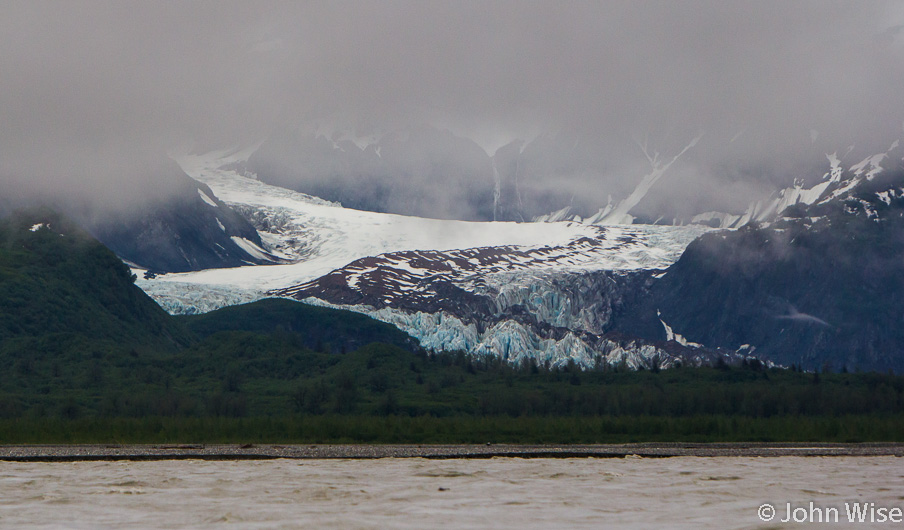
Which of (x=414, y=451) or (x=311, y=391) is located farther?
(x=311, y=391)

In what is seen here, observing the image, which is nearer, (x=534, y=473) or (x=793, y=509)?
(x=793, y=509)

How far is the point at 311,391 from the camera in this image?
132 m

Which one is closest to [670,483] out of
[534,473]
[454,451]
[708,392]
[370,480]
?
[534,473]

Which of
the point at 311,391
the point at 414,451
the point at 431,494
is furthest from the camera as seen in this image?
the point at 311,391

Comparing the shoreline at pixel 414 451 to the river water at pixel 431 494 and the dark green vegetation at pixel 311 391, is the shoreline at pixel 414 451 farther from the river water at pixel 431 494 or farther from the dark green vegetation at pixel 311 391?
the river water at pixel 431 494

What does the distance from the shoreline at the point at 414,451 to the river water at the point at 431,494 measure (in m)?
9.04

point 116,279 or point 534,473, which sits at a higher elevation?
point 116,279

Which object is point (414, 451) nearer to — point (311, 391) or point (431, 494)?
point (431, 494)

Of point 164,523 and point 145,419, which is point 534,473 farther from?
point 145,419

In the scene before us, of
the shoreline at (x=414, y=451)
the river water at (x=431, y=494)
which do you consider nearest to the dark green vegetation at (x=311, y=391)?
the shoreline at (x=414, y=451)

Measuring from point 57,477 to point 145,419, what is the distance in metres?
58.2

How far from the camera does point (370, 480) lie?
1780 inches

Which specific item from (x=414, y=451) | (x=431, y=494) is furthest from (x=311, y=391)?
(x=431, y=494)

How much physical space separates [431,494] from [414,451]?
41010 millimetres
